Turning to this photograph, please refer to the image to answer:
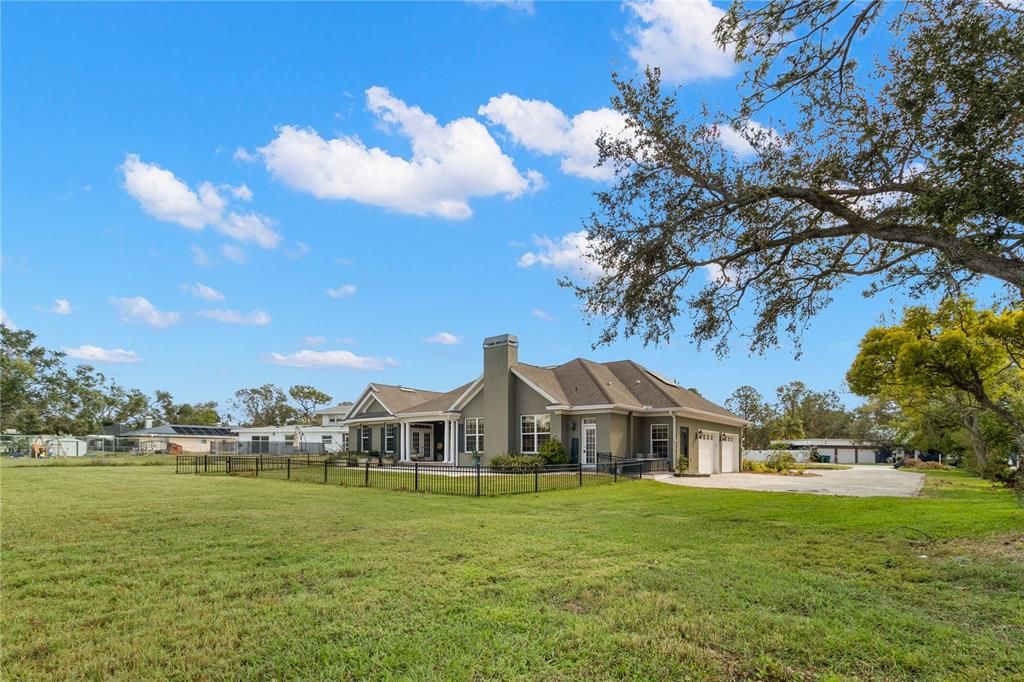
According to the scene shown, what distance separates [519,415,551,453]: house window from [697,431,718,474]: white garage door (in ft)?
24.5

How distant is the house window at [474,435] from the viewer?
2792 cm

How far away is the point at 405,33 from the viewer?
11531 millimetres

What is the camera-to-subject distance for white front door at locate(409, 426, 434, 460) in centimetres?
3231

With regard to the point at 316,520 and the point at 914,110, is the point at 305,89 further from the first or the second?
the point at 914,110

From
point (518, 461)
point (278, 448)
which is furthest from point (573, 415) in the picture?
point (278, 448)

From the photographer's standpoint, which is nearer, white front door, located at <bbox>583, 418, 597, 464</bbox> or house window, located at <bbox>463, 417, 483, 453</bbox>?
white front door, located at <bbox>583, 418, 597, 464</bbox>

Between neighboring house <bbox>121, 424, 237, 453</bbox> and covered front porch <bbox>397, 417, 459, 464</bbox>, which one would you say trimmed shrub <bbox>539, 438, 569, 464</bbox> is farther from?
neighboring house <bbox>121, 424, 237, 453</bbox>

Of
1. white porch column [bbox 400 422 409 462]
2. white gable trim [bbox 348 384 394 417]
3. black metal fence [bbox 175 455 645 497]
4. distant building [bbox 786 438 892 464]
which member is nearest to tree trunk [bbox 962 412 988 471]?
black metal fence [bbox 175 455 645 497]

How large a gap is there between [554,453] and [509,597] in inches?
747

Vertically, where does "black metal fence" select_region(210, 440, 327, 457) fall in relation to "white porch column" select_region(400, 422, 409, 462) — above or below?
below

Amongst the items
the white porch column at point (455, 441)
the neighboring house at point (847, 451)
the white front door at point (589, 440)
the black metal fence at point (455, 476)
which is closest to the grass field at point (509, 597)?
the black metal fence at point (455, 476)

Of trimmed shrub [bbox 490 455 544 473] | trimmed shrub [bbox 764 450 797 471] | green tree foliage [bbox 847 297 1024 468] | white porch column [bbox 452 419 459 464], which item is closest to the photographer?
green tree foliage [bbox 847 297 1024 468]

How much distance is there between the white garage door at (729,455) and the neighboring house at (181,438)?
1737 inches

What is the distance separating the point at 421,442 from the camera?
1309 inches
